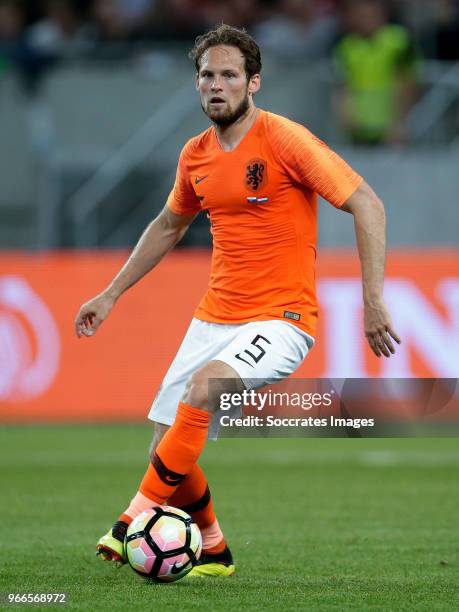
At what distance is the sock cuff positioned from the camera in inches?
213

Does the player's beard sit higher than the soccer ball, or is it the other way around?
the player's beard

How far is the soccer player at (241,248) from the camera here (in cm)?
544

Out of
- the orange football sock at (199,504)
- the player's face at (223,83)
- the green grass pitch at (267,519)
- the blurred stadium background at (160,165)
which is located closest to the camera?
the green grass pitch at (267,519)

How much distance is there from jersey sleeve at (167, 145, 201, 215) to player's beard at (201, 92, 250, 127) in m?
0.31

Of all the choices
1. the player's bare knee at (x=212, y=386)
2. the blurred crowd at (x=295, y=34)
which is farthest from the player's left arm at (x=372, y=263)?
the blurred crowd at (x=295, y=34)

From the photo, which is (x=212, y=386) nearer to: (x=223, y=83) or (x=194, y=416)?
(x=194, y=416)

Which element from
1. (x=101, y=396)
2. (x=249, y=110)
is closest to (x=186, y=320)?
(x=101, y=396)

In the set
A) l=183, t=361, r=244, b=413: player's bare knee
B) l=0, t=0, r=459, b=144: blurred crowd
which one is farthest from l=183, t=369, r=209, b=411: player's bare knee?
l=0, t=0, r=459, b=144: blurred crowd

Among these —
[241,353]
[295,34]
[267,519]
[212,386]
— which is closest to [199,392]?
[212,386]

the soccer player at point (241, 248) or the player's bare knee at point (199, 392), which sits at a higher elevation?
the soccer player at point (241, 248)

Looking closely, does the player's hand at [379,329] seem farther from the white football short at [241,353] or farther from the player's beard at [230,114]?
the player's beard at [230,114]

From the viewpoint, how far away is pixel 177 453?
17.9ft

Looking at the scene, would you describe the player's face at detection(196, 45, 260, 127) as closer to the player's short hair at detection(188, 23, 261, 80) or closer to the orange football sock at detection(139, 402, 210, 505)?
the player's short hair at detection(188, 23, 261, 80)

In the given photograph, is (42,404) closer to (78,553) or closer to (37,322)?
(37,322)
